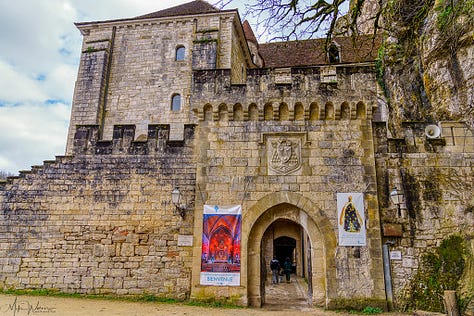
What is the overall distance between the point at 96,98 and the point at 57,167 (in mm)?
7649

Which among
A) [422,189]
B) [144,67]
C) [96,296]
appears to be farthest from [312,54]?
[96,296]

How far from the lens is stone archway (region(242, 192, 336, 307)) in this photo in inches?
308

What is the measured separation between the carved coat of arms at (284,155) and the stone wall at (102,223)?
86.0 inches

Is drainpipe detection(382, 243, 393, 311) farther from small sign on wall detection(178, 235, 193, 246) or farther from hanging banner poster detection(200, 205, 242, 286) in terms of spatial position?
small sign on wall detection(178, 235, 193, 246)

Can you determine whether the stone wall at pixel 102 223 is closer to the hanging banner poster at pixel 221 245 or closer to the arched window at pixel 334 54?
the hanging banner poster at pixel 221 245

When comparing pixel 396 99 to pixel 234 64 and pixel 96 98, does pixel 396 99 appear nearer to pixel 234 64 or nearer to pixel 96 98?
pixel 234 64

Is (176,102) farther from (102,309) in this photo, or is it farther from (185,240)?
(102,309)

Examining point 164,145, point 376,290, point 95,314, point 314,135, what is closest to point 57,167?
point 164,145

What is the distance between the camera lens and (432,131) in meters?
8.66

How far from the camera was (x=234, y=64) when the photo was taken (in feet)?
53.5

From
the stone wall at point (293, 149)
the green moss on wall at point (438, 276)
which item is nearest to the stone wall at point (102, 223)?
the stone wall at point (293, 149)

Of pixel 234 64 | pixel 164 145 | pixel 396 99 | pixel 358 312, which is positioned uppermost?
pixel 234 64

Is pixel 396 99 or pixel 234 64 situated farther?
pixel 234 64

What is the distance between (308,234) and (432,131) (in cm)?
426
